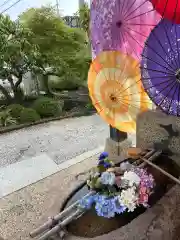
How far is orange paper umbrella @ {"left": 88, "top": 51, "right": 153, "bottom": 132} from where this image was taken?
2.26 meters

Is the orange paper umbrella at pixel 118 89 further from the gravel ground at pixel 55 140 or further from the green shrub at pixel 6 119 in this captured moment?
the green shrub at pixel 6 119

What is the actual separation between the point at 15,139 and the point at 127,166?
4740 millimetres

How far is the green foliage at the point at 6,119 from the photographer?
7.15 meters

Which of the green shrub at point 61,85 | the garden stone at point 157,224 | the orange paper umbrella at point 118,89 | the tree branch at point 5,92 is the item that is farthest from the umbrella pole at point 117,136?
the green shrub at point 61,85

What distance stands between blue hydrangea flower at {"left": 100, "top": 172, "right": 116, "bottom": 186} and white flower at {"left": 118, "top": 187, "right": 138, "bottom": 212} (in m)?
0.11

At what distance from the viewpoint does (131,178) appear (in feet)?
6.00

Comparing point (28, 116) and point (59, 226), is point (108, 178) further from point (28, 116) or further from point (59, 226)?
point (28, 116)

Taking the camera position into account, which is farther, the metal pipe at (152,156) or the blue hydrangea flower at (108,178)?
Result: the metal pipe at (152,156)

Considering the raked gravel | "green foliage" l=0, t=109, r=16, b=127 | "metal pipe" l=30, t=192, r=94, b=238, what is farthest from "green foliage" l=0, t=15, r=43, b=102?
"metal pipe" l=30, t=192, r=94, b=238

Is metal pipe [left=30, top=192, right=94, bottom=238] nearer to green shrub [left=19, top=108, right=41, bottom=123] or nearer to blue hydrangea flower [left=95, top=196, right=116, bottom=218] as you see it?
blue hydrangea flower [left=95, top=196, right=116, bottom=218]

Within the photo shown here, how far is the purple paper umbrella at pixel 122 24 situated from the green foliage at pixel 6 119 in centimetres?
531

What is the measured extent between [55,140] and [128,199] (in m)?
4.34

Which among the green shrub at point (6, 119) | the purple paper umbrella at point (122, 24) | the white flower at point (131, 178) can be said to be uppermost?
the purple paper umbrella at point (122, 24)

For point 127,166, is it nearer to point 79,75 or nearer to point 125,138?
point 125,138
